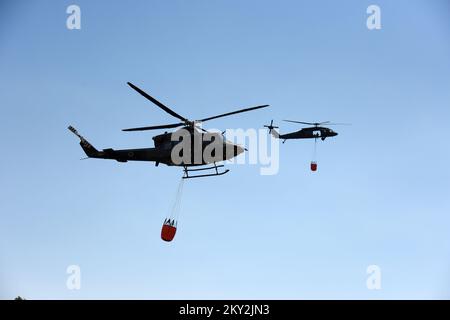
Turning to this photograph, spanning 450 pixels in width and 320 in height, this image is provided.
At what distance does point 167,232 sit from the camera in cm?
2675

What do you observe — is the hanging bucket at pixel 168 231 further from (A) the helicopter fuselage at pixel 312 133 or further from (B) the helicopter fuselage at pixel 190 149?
(A) the helicopter fuselage at pixel 312 133

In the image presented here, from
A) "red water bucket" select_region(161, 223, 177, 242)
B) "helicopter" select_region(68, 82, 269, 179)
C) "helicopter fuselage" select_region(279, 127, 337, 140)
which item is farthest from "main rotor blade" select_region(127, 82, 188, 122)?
"helicopter fuselage" select_region(279, 127, 337, 140)

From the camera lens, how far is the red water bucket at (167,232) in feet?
87.7

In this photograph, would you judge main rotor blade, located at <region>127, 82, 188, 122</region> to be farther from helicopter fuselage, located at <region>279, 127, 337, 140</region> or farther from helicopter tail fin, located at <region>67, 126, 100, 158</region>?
helicopter fuselage, located at <region>279, 127, 337, 140</region>

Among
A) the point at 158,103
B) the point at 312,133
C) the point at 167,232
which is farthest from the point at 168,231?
the point at 312,133

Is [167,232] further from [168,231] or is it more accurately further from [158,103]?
[158,103]

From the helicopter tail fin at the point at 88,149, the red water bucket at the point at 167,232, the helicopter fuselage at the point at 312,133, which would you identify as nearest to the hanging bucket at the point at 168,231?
the red water bucket at the point at 167,232
